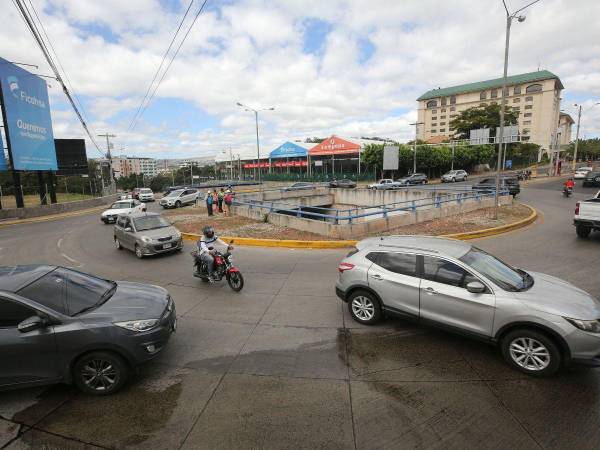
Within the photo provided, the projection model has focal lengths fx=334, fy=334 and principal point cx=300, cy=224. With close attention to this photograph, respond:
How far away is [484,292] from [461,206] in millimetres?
15561

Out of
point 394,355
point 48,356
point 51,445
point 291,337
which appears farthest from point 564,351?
point 48,356

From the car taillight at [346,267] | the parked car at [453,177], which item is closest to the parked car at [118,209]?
the car taillight at [346,267]

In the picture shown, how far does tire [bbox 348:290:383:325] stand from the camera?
5.73 meters

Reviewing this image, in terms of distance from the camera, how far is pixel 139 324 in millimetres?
4297

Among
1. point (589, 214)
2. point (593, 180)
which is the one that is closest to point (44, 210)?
point (589, 214)

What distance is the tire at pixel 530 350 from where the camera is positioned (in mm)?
4176

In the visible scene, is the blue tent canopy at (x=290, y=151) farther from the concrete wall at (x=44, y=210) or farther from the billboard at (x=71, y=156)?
the concrete wall at (x=44, y=210)

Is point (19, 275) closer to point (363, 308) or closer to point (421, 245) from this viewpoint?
point (363, 308)

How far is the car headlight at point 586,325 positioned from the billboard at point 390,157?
143ft

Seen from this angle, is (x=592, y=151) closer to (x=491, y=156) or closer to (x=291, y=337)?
(x=491, y=156)

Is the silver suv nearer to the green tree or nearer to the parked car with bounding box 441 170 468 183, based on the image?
the parked car with bounding box 441 170 468 183

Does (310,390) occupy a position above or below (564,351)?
below

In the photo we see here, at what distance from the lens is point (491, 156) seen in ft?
207

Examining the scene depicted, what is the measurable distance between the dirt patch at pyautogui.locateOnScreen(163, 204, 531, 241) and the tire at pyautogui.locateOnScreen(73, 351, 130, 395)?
9244 millimetres
